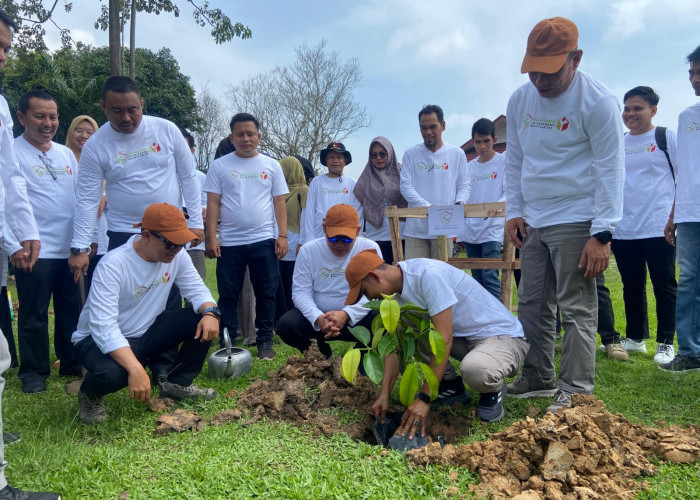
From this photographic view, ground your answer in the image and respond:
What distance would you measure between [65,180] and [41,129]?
0.44 m

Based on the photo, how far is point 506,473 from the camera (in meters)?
2.46

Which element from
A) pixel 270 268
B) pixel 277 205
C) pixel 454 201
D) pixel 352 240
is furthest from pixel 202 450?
pixel 454 201

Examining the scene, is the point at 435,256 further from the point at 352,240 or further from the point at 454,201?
the point at 352,240

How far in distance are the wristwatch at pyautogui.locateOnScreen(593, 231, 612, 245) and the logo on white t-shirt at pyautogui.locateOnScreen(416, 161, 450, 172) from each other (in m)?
2.72

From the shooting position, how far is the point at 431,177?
18.5ft

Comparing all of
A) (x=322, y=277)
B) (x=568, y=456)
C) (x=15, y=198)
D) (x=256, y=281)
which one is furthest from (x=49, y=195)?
(x=568, y=456)

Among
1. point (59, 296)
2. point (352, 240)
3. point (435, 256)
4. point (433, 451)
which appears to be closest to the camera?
point (433, 451)

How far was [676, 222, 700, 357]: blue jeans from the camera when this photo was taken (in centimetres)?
401

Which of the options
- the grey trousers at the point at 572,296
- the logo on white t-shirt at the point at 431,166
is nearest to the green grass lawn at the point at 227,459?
the grey trousers at the point at 572,296

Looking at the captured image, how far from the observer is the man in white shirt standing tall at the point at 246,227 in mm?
4930

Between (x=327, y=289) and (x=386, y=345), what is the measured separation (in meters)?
1.48

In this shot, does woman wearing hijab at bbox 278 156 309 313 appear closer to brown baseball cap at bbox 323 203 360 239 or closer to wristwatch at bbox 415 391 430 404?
brown baseball cap at bbox 323 203 360 239

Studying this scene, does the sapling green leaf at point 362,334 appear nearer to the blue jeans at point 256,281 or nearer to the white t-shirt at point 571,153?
the white t-shirt at point 571,153

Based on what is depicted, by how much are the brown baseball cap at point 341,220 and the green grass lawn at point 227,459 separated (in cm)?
146
